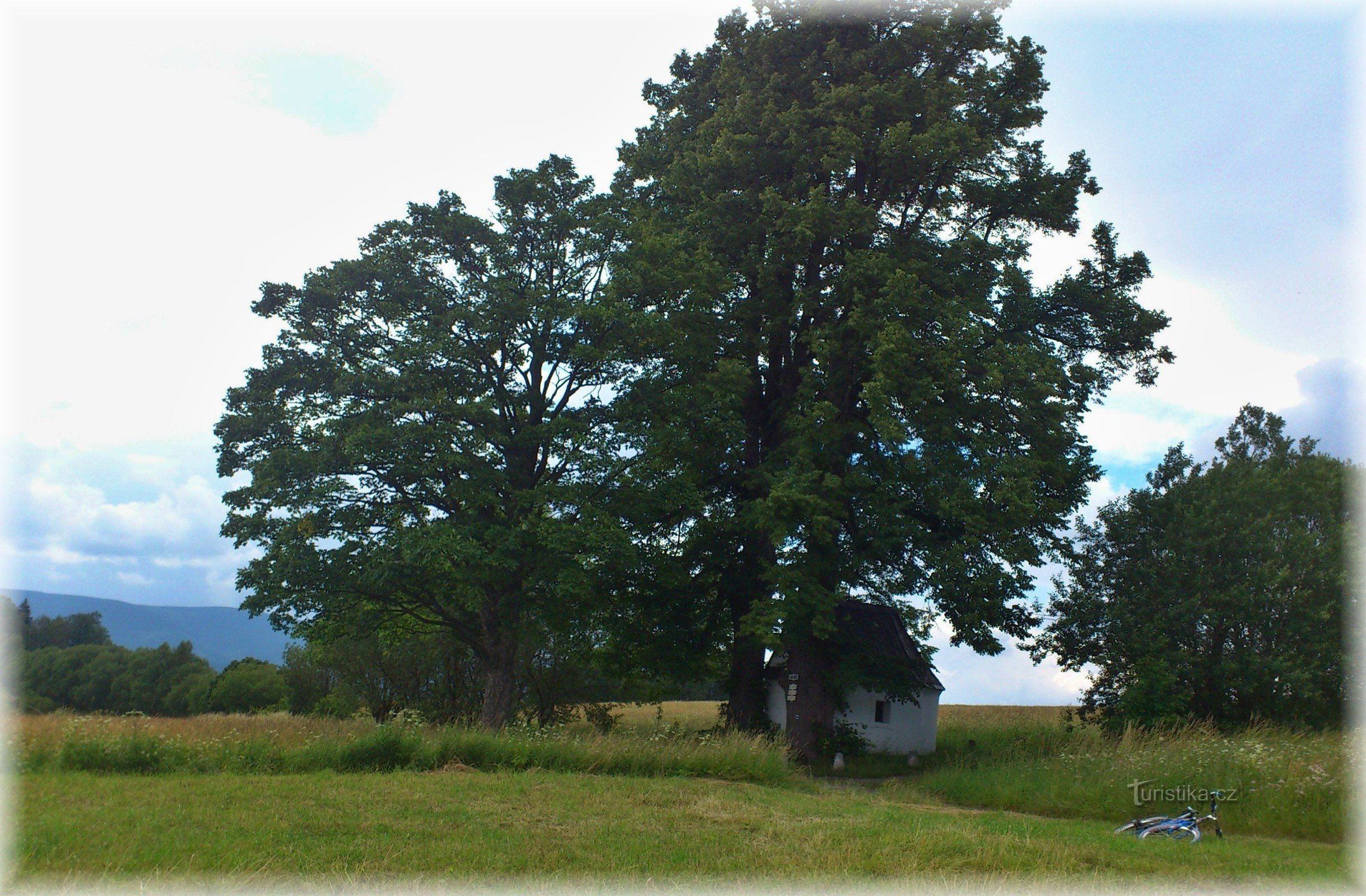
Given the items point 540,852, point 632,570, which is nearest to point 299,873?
point 540,852

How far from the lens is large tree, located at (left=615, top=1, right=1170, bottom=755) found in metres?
20.1

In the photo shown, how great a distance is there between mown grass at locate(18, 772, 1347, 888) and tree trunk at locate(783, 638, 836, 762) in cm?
950

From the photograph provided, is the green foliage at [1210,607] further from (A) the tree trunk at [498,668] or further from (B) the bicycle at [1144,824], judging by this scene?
(A) the tree trunk at [498,668]

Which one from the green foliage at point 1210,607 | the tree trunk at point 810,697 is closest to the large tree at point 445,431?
the tree trunk at point 810,697

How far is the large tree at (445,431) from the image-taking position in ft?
65.4

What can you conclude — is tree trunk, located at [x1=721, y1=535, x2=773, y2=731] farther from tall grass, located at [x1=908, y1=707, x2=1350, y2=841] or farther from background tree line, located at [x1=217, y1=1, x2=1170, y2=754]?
tall grass, located at [x1=908, y1=707, x2=1350, y2=841]

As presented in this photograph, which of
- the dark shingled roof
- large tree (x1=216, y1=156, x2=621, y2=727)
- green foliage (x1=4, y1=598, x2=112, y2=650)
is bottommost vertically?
green foliage (x1=4, y1=598, x2=112, y2=650)

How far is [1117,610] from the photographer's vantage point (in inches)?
936

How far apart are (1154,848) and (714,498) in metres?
15.6

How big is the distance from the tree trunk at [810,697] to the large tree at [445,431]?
5856 mm

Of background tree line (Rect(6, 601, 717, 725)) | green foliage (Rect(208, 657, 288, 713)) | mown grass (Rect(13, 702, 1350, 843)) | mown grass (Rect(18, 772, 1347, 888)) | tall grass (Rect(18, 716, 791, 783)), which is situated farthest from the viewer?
green foliage (Rect(208, 657, 288, 713))

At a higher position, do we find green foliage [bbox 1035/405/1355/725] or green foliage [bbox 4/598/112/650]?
green foliage [bbox 1035/405/1355/725]

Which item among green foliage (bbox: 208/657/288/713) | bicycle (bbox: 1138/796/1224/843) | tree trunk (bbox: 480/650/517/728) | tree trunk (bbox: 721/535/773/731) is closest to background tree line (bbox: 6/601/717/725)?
green foliage (bbox: 208/657/288/713)

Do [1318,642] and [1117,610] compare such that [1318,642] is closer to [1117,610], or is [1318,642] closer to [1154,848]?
[1117,610]
